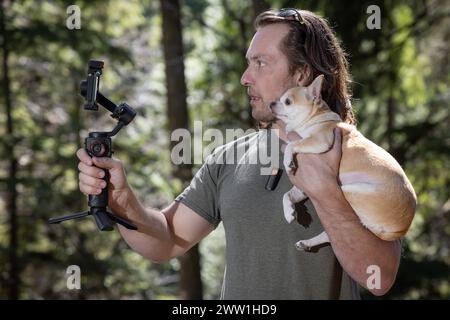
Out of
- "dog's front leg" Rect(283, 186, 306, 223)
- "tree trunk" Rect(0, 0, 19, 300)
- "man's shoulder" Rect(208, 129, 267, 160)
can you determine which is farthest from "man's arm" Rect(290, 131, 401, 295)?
"tree trunk" Rect(0, 0, 19, 300)

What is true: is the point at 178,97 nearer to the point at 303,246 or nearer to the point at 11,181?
the point at 11,181

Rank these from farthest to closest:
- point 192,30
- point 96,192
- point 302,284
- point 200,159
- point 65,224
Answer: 1. point 192,30
2. point 65,224
3. point 200,159
4. point 302,284
5. point 96,192

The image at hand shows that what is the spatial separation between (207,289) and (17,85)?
168 inches

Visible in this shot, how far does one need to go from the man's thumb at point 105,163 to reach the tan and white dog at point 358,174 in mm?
703

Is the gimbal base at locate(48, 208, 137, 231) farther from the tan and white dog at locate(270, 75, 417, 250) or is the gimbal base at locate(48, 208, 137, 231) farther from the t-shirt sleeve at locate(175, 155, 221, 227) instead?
the tan and white dog at locate(270, 75, 417, 250)

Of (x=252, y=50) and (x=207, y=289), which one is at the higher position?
(x=252, y=50)

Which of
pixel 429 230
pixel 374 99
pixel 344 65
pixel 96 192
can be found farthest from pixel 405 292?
pixel 96 192

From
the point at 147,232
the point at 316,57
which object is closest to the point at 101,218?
the point at 147,232

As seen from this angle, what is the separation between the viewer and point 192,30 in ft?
34.5

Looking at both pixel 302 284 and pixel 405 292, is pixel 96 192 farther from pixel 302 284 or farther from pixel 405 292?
pixel 405 292

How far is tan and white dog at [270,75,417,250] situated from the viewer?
270cm

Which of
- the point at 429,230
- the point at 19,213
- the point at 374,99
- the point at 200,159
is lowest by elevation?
the point at 429,230

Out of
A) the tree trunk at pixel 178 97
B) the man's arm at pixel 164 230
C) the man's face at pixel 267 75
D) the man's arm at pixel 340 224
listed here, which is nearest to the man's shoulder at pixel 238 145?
A: the man's face at pixel 267 75

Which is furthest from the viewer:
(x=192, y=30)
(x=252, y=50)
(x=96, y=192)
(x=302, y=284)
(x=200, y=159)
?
(x=192, y=30)
